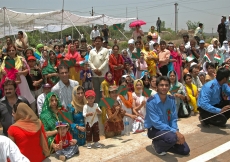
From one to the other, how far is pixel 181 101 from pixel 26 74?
135 inches

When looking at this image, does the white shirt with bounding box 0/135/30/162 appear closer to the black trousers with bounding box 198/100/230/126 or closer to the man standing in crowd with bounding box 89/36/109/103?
the black trousers with bounding box 198/100/230/126

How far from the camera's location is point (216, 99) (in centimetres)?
493

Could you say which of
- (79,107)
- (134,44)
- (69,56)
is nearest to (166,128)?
(79,107)

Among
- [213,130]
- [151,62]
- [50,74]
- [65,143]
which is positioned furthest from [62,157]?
[151,62]

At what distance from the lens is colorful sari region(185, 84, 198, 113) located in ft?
19.8

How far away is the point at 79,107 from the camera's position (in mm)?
4453

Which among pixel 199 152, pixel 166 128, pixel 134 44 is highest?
pixel 134 44

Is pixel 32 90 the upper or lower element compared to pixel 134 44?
lower

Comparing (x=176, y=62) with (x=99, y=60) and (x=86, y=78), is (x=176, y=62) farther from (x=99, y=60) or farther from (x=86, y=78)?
(x=86, y=78)

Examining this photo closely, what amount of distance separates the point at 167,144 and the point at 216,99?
1.72 meters

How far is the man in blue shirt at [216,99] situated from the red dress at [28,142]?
301cm

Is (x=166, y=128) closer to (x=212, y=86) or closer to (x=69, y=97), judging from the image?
(x=212, y=86)

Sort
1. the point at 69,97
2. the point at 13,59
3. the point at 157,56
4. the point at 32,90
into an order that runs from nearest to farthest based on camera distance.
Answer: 1. the point at 69,97
2. the point at 13,59
3. the point at 32,90
4. the point at 157,56

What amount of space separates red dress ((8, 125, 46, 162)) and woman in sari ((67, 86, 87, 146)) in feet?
2.63
